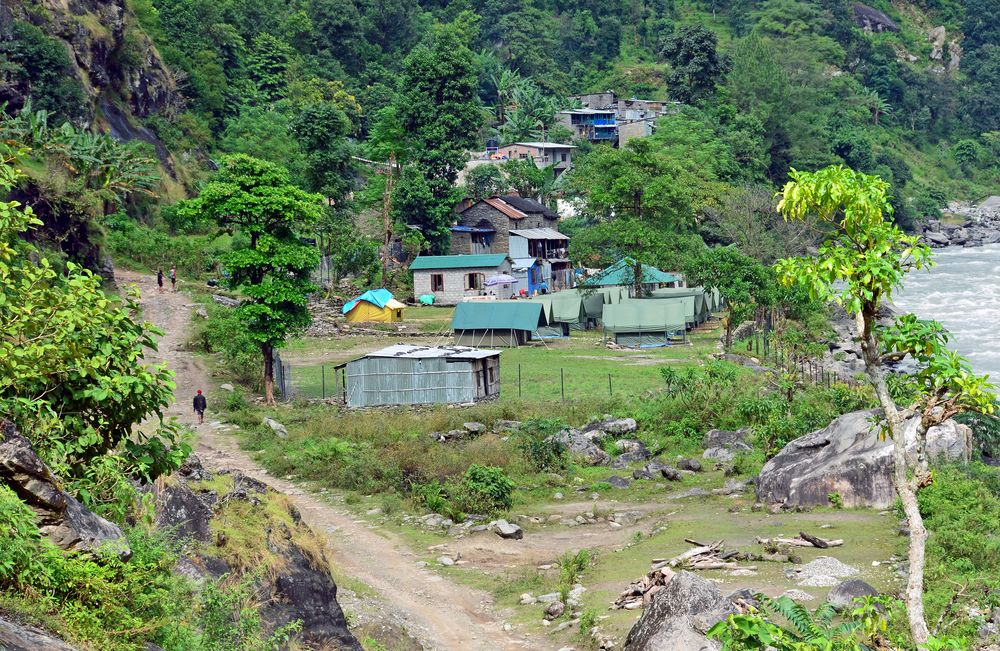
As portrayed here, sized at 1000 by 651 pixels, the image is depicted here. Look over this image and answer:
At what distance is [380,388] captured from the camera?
37625 mm

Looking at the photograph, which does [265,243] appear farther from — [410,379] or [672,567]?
[672,567]

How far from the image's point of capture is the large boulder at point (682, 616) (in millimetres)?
15367

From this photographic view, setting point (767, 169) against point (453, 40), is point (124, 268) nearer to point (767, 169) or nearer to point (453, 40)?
point (453, 40)

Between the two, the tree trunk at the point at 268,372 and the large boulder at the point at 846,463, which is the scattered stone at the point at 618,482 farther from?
the tree trunk at the point at 268,372

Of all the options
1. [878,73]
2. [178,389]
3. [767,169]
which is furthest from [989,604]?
[878,73]

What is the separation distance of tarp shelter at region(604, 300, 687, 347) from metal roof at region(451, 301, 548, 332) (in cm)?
368

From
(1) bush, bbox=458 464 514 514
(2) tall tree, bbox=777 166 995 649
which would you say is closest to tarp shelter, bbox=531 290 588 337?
(1) bush, bbox=458 464 514 514

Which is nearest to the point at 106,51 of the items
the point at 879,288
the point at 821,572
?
the point at 821,572

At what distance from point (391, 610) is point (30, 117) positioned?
39.8 m

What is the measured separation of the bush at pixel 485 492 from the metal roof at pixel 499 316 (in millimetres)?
23254

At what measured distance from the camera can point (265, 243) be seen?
36500 mm

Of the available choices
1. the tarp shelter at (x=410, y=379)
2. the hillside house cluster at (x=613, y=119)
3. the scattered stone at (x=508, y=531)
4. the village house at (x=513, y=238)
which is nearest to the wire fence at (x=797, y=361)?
the tarp shelter at (x=410, y=379)

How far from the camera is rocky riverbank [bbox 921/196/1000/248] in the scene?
324 ft

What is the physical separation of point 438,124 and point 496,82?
4242 cm
